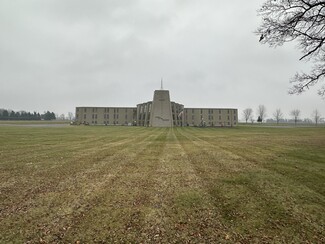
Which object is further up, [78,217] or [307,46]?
[307,46]

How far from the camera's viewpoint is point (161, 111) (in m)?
82.0

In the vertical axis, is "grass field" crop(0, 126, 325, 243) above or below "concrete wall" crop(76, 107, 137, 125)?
below

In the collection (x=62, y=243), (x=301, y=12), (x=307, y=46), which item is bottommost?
(x=62, y=243)

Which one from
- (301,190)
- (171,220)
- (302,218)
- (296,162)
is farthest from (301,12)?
(171,220)

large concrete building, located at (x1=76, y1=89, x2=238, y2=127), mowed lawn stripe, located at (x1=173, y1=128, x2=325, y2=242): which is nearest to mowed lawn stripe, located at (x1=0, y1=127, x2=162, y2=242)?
mowed lawn stripe, located at (x1=173, y1=128, x2=325, y2=242)

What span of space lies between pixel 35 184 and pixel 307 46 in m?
13.4

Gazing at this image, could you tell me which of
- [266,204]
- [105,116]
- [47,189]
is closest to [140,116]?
[105,116]

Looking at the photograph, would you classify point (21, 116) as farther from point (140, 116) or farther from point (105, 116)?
point (140, 116)

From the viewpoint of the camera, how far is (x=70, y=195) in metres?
6.11

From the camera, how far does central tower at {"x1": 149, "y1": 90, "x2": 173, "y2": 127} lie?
8144cm

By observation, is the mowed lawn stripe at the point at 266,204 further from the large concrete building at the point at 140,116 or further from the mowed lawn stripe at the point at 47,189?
the large concrete building at the point at 140,116

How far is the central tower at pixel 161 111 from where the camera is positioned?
267ft

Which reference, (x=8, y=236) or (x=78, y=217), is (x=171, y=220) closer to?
(x=78, y=217)

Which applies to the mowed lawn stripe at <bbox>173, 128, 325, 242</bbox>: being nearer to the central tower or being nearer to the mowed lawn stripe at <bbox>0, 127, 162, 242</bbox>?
the mowed lawn stripe at <bbox>0, 127, 162, 242</bbox>
